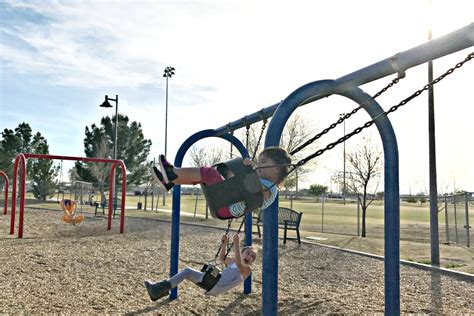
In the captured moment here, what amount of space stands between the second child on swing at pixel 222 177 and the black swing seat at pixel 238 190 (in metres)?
0.05

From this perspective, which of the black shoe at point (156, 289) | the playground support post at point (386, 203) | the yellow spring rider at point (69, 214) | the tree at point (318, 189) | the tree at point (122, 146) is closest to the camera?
the playground support post at point (386, 203)

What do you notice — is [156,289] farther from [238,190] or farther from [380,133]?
[380,133]

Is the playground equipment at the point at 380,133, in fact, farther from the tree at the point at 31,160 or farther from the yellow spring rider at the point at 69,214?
the tree at the point at 31,160

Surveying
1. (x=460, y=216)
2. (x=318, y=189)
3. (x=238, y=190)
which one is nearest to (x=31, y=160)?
(x=460, y=216)

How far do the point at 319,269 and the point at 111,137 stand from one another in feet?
105

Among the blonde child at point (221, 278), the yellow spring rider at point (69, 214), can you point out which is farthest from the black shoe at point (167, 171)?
the yellow spring rider at point (69, 214)

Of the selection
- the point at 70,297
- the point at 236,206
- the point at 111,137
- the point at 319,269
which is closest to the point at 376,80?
the point at 236,206

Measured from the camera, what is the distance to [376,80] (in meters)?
2.89

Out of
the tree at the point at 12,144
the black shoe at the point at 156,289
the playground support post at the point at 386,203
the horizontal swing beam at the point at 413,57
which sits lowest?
the black shoe at the point at 156,289

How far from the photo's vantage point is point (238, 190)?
257 cm

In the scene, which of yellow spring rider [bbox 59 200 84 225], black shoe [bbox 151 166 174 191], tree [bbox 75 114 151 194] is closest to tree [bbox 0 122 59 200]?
tree [bbox 75 114 151 194]

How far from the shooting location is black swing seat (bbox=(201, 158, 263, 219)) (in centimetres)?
256

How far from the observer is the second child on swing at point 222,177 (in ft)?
8.66

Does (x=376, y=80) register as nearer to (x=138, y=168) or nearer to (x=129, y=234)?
(x=129, y=234)
